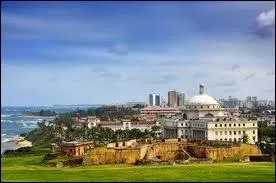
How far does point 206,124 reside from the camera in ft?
198

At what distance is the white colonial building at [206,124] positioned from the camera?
60.3 m

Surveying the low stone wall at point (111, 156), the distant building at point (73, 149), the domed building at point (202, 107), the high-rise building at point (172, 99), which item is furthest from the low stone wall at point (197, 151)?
the high-rise building at point (172, 99)

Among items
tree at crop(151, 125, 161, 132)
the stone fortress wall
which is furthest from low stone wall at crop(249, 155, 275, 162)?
tree at crop(151, 125, 161, 132)

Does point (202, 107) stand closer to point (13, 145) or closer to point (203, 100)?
point (203, 100)

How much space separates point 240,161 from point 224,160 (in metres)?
1.10

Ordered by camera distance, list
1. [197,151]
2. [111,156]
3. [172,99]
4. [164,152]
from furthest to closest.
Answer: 1. [172,99]
2. [164,152]
3. [197,151]
4. [111,156]

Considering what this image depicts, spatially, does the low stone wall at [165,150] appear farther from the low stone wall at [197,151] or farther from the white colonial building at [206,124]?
the white colonial building at [206,124]

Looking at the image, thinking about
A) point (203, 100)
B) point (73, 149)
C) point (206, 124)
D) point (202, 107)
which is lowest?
point (73, 149)

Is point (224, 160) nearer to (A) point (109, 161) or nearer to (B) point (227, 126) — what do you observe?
(A) point (109, 161)

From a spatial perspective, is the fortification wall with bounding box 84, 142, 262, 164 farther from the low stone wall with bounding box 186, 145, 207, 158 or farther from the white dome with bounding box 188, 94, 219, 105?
the white dome with bounding box 188, 94, 219, 105

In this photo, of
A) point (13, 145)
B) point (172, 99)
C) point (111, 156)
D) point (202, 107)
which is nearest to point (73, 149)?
point (111, 156)

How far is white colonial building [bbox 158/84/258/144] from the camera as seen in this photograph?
6034 centimetres

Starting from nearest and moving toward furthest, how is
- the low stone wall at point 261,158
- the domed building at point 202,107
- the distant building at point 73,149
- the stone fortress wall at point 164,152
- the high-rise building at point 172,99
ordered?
the low stone wall at point 261,158 → the stone fortress wall at point 164,152 → the distant building at point 73,149 → the domed building at point 202,107 → the high-rise building at point 172,99

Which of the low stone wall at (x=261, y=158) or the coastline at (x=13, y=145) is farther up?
the low stone wall at (x=261, y=158)
